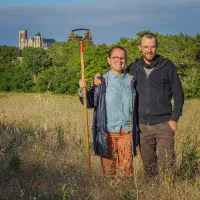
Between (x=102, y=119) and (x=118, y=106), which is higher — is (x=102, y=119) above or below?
below

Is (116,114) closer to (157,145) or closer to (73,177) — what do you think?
(157,145)

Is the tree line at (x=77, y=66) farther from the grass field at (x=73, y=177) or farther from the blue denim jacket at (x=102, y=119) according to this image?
the blue denim jacket at (x=102, y=119)

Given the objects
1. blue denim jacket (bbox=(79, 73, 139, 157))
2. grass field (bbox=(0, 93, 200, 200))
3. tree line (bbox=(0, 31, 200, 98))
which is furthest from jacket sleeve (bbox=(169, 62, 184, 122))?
tree line (bbox=(0, 31, 200, 98))

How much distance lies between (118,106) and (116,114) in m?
0.09

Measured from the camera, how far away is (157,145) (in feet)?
17.5

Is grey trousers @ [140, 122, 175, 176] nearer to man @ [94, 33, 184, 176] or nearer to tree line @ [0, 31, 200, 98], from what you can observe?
man @ [94, 33, 184, 176]

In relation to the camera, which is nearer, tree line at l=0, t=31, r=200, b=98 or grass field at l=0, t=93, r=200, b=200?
grass field at l=0, t=93, r=200, b=200

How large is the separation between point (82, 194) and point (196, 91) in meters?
25.5

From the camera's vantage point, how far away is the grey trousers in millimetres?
5184

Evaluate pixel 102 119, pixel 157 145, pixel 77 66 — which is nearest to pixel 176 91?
pixel 157 145

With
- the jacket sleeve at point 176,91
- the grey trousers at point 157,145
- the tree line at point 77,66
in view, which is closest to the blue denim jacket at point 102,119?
the grey trousers at point 157,145

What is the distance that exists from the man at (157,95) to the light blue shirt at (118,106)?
0.71 ft

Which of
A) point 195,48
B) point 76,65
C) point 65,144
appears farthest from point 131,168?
point 76,65

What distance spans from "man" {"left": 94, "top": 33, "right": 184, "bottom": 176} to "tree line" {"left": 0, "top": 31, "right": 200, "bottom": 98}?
21012 mm
